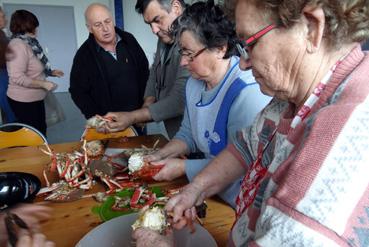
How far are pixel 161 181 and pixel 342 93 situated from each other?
0.92 meters

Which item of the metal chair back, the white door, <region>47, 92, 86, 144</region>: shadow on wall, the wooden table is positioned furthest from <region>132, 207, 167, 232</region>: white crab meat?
the white door

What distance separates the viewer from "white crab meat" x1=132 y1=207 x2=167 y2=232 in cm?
86

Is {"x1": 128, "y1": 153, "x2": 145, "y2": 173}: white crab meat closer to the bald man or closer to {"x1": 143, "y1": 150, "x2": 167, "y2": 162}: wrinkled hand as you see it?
{"x1": 143, "y1": 150, "x2": 167, "y2": 162}: wrinkled hand

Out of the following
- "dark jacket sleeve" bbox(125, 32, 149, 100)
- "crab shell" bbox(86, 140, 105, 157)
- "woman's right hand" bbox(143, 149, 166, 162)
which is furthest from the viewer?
"dark jacket sleeve" bbox(125, 32, 149, 100)

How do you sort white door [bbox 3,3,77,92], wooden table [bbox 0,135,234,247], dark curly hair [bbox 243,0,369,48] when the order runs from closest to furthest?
1. dark curly hair [bbox 243,0,369,48]
2. wooden table [bbox 0,135,234,247]
3. white door [bbox 3,3,77,92]

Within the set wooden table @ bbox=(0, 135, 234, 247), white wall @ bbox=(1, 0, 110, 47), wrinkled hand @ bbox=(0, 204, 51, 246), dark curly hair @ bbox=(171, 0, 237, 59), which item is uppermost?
white wall @ bbox=(1, 0, 110, 47)

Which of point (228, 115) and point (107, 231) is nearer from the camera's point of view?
point (107, 231)

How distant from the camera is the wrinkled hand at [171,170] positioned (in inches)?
50.5

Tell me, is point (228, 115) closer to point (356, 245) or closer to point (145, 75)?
point (356, 245)

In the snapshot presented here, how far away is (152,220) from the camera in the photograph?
2.87ft

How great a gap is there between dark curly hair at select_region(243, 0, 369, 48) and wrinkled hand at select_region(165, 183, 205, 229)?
60 centimetres

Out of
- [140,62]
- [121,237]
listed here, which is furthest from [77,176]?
[140,62]

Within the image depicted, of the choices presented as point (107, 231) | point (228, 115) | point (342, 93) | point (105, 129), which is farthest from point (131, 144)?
point (342, 93)

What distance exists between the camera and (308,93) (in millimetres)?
646
